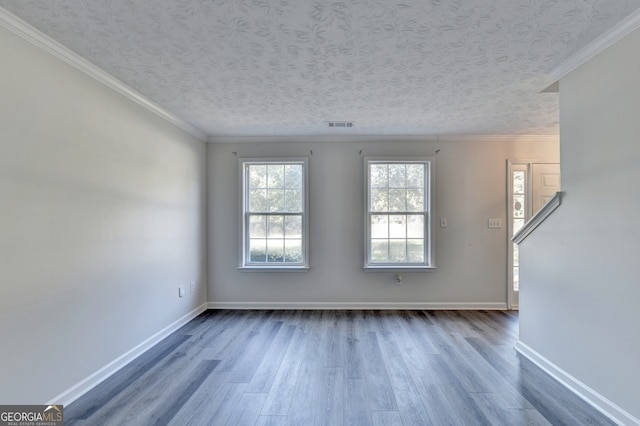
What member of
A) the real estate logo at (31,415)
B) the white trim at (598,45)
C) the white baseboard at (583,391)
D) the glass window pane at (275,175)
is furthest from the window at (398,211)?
the real estate logo at (31,415)

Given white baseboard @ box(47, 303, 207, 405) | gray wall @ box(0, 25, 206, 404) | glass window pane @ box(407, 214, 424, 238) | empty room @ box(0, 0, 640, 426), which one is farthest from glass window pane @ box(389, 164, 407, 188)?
white baseboard @ box(47, 303, 207, 405)

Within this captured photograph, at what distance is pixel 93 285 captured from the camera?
7.33 feet

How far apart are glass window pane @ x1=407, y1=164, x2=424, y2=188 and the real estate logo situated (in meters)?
4.10

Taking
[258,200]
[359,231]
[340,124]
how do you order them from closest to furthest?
[340,124]
[359,231]
[258,200]

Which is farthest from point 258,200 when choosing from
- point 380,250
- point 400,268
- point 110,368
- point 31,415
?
point 31,415

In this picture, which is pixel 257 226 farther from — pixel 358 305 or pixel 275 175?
pixel 358 305

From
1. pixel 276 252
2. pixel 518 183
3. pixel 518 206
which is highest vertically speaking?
pixel 518 183

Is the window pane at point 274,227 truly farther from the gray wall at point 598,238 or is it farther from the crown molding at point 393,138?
the gray wall at point 598,238

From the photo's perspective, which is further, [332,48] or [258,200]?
[258,200]

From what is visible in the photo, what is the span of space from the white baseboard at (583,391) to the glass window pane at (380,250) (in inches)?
72.3

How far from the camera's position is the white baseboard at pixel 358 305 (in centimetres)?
408

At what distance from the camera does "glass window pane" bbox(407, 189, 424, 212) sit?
13.7ft

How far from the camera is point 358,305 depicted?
4.12m

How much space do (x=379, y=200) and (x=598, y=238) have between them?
8.11 feet
